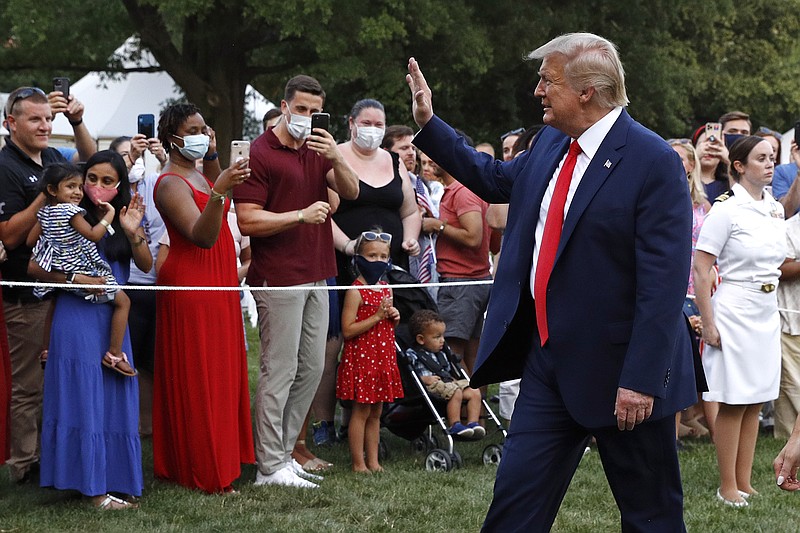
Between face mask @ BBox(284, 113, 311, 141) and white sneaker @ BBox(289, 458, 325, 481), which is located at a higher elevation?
face mask @ BBox(284, 113, 311, 141)

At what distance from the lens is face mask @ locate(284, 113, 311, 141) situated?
7.13 m

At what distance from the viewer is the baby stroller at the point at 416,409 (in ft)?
25.7

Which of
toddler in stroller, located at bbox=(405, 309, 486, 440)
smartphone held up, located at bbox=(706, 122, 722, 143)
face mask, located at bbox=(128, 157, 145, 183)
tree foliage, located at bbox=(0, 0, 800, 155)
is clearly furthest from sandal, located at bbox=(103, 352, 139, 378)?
tree foliage, located at bbox=(0, 0, 800, 155)

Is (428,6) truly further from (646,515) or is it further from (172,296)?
(646,515)

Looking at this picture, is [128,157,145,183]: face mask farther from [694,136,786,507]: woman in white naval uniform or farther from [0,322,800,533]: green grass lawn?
[694,136,786,507]: woman in white naval uniform

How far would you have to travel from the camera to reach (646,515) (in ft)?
14.3

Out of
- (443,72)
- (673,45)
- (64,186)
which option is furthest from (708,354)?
(673,45)

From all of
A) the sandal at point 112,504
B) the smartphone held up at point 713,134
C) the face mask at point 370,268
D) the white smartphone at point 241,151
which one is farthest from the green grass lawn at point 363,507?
the smartphone held up at point 713,134

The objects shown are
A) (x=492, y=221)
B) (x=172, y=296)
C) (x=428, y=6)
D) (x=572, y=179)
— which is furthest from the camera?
(x=428, y=6)

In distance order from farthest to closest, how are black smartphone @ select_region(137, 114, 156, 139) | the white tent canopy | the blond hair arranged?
1. the white tent canopy
2. black smartphone @ select_region(137, 114, 156, 139)
3. the blond hair

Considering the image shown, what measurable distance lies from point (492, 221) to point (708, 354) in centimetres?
208

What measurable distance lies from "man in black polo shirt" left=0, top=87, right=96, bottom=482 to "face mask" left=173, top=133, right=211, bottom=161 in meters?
0.76

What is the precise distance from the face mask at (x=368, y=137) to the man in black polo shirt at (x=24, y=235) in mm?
1848

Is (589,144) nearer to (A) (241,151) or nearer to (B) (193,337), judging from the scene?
→ (A) (241,151)
